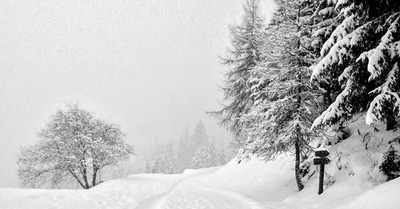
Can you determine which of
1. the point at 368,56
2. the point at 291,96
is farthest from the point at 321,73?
the point at 291,96

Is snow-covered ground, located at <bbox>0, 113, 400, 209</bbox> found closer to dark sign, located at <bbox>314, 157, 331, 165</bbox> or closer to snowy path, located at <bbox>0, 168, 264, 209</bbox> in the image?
snowy path, located at <bbox>0, 168, 264, 209</bbox>

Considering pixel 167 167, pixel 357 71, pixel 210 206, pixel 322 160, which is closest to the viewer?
pixel 357 71

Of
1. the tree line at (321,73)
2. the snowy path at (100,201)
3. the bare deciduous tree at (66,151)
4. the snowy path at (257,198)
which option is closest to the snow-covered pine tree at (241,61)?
the tree line at (321,73)

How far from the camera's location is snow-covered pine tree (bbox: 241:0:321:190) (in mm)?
10297

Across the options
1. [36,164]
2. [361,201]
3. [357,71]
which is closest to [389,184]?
[361,201]

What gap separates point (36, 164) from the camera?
64.1 ft

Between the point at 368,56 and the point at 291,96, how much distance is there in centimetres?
409

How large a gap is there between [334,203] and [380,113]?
321 centimetres

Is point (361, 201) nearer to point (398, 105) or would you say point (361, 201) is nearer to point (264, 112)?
point (398, 105)

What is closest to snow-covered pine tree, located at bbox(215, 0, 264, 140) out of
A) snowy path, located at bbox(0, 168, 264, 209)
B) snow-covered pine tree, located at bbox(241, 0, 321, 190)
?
snow-covered pine tree, located at bbox(241, 0, 321, 190)

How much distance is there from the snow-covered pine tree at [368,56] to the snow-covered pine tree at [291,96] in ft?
7.03

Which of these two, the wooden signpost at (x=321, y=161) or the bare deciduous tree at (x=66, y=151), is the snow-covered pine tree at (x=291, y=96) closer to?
the wooden signpost at (x=321, y=161)

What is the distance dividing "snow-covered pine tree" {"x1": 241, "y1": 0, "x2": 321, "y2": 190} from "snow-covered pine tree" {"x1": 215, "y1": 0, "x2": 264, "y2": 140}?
8.52 metres

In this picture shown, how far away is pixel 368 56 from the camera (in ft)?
20.8
